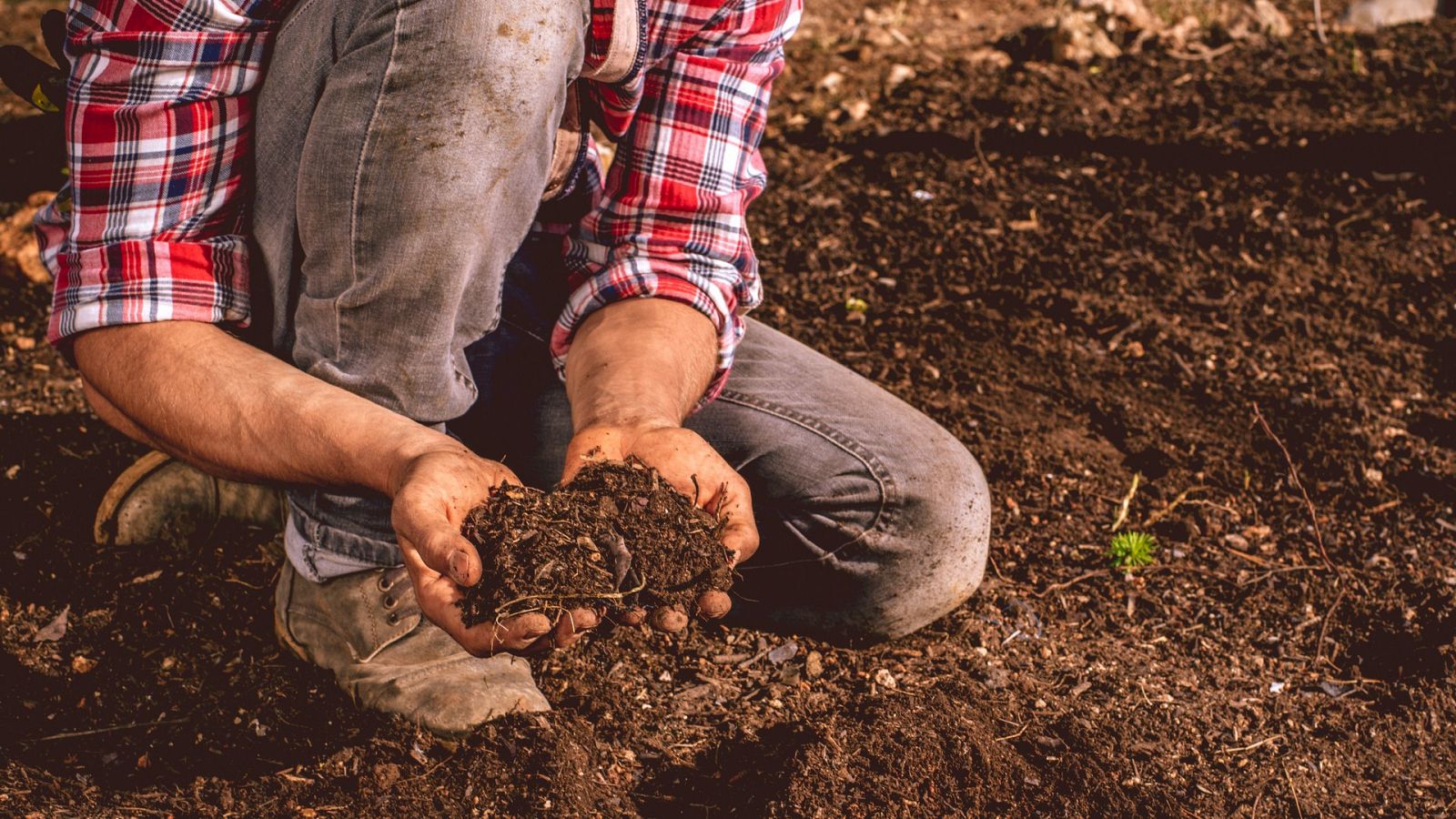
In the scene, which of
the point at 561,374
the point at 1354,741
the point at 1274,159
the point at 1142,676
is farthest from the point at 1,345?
the point at 1274,159

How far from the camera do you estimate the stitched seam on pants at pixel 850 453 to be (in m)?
2.32

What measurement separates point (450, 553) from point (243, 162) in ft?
2.84

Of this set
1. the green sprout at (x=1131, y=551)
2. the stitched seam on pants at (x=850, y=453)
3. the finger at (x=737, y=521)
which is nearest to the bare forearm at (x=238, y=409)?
the finger at (x=737, y=521)

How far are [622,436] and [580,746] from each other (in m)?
0.56

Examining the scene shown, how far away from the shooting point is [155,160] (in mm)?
1768

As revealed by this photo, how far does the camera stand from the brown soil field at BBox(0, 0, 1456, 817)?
197 centimetres

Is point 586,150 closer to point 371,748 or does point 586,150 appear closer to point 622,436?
point 622,436

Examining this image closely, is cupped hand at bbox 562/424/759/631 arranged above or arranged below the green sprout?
above

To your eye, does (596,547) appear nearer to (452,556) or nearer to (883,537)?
(452,556)

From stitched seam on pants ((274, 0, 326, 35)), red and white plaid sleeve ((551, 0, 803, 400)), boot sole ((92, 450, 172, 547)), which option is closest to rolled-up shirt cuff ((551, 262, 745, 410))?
red and white plaid sleeve ((551, 0, 803, 400))

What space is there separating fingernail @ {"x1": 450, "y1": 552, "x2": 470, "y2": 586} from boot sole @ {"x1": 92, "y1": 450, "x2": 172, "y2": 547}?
1.23 metres

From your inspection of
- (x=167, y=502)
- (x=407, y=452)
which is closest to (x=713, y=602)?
(x=407, y=452)

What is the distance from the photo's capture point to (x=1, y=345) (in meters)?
3.22

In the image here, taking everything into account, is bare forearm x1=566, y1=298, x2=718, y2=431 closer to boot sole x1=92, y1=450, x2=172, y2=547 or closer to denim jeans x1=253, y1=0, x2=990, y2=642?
denim jeans x1=253, y1=0, x2=990, y2=642
